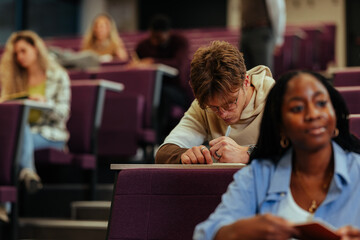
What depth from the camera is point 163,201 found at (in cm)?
106

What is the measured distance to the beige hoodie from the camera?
1175 millimetres

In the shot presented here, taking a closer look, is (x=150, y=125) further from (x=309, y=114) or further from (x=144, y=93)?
(x=309, y=114)

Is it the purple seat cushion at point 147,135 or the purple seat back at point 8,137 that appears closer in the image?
the purple seat back at point 8,137

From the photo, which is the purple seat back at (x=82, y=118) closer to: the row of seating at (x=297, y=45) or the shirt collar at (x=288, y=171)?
the row of seating at (x=297, y=45)

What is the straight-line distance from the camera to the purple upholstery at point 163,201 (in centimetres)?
102

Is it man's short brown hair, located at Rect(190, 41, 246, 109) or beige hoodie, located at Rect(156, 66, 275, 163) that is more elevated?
man's short brown hair, located at Rect(190, 41, 246, 109)

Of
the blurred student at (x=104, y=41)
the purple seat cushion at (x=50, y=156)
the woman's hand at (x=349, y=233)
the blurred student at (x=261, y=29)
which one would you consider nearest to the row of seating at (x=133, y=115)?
the purple seat cushion at (x=50, y=156)

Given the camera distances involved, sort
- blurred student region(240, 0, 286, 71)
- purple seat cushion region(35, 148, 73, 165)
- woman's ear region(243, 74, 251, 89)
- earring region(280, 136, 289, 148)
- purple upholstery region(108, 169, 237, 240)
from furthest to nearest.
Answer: blurred student region(240, 0, 286, 71)
purple seat cushion region(35, 148, 73, 165)
woman's ear region(243, 74, 251, 89)
purple upholstery region(108, 169, 237, 240)
earring region(280, 136, 289, 148)

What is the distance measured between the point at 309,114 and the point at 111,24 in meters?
3.13

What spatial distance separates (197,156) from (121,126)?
159cm

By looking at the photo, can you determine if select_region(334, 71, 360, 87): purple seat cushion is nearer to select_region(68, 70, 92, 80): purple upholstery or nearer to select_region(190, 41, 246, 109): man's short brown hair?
select_region(190, 41, 246, 109): man's short brown hair

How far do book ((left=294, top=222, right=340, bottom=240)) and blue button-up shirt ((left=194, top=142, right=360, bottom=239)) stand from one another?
0.12 ft

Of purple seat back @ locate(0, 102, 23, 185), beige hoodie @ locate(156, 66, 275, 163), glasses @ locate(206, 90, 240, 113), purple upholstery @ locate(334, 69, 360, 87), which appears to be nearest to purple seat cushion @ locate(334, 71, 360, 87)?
purple upholstery @ locate(334, 69, 360, 87)

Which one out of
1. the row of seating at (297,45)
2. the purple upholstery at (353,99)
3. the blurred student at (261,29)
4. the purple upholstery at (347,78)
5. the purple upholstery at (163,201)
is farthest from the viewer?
the row of seating at (297,45)
